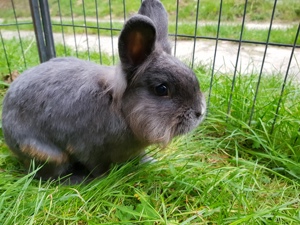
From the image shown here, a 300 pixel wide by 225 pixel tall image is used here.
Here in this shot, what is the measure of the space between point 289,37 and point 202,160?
11.1 feet

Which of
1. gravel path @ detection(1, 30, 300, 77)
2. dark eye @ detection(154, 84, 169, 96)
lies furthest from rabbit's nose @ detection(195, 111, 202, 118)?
gravel path @ detection(1, 30, 300, 77)

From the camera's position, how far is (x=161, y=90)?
1.60 m

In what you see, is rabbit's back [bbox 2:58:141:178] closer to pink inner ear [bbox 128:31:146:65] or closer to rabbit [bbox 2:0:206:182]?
rabbit [bbox 2:0:206:182]

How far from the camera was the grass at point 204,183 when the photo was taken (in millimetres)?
1590

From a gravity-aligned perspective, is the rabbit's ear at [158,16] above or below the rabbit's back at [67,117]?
above

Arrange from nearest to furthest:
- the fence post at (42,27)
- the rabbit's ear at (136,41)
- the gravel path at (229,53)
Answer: the rabbit's ear at (136,41) → the fence post at (42,27) → the gravel path at (229,53)

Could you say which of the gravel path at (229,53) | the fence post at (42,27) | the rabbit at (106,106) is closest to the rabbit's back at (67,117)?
the rabbit at (106,106)

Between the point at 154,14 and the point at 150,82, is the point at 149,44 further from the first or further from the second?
the point at 154,14

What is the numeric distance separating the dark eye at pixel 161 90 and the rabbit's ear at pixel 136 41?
174 millimetres

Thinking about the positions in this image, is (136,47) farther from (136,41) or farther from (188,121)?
(188,121)

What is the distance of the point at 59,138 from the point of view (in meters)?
1.83

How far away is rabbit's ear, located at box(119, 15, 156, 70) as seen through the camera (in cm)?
139

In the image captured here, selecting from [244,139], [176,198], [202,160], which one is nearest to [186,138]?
[202,160]

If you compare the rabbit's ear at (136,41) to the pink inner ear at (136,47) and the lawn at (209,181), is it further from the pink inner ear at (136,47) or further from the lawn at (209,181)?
the lawn at (209,181)
